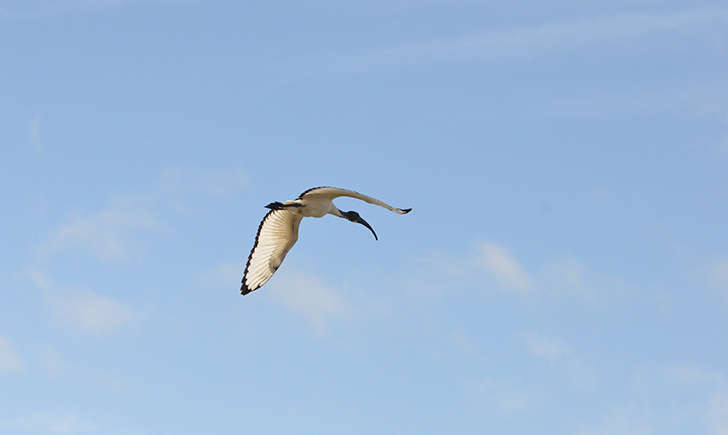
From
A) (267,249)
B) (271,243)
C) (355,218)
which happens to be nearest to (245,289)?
(267,249)

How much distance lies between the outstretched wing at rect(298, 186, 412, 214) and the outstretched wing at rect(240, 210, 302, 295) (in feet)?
9.64

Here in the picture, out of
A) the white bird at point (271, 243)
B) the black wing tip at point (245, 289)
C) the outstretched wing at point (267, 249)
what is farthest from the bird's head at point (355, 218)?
the black wing tip at point (245, 289)

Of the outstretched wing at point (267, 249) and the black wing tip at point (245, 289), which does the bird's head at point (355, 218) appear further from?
the black wing tip at point (245, 289)

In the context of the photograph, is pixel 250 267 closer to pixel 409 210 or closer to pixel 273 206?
pixel 273 206

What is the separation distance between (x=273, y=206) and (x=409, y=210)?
4.63 metres

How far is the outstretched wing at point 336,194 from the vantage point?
2888cm

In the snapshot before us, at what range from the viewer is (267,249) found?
34500 millimetres

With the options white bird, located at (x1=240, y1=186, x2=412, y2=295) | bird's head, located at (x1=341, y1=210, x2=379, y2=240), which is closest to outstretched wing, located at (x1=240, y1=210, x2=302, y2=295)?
white bird, located at (x1=240, y1=186, x2=412, y2=295)

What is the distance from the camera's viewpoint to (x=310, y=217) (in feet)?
107

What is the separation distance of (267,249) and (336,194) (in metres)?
4.91

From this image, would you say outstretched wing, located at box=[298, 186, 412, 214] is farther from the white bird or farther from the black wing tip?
the black wing tip

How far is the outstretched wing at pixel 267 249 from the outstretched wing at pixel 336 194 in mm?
2939

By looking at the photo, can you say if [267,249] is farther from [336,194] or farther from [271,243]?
[336,194]

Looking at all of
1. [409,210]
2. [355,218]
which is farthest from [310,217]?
[409,210]
